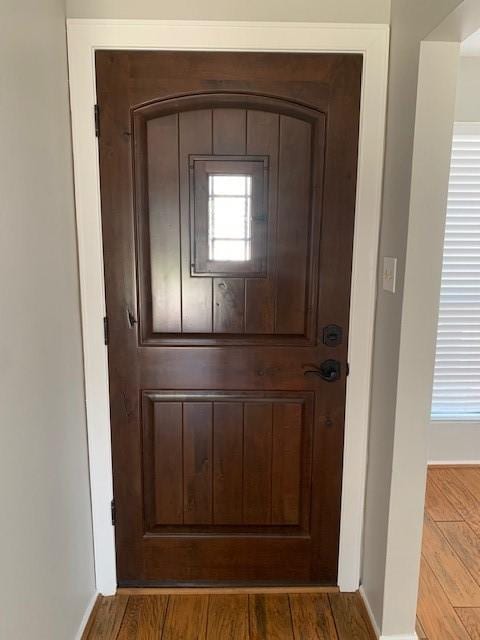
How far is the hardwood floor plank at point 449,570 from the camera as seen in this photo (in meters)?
1.92

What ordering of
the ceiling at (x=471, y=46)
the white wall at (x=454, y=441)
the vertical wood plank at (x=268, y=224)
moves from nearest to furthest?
the vertical wood plank at (x=268, y=224)
the ceiling at (x=471, y=46)
the white wall at (x=454, y=441)

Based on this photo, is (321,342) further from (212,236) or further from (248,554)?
(248,554)

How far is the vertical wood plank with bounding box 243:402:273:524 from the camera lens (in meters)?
1.84

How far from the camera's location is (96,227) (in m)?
1.70

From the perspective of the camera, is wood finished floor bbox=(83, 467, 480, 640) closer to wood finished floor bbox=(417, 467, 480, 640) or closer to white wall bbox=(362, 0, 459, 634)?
wood finished floor bbox=(417, 467, 480, 640)

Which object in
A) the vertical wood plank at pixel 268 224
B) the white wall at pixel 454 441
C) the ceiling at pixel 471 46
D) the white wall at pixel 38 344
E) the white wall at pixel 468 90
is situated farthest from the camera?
the white wall at pixel 454 441

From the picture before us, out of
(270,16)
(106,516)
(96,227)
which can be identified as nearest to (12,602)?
(106,516)

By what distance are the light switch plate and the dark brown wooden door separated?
6.0 inches

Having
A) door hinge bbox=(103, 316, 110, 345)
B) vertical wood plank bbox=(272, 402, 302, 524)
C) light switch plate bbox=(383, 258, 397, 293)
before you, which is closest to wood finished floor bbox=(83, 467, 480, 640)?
vertical wood plank bbox=(272, 402, 302, 524)

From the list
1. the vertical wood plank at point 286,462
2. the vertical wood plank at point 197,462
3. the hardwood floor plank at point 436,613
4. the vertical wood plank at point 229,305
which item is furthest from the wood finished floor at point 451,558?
the vertical wood plank at point 229,305

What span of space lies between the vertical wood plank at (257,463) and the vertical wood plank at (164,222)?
0.46 meters

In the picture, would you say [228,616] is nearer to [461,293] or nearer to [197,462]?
[197,462]

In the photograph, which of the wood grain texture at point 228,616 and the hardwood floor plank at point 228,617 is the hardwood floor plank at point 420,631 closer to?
the wood grain texture at point 228,616

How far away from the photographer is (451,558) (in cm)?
216
